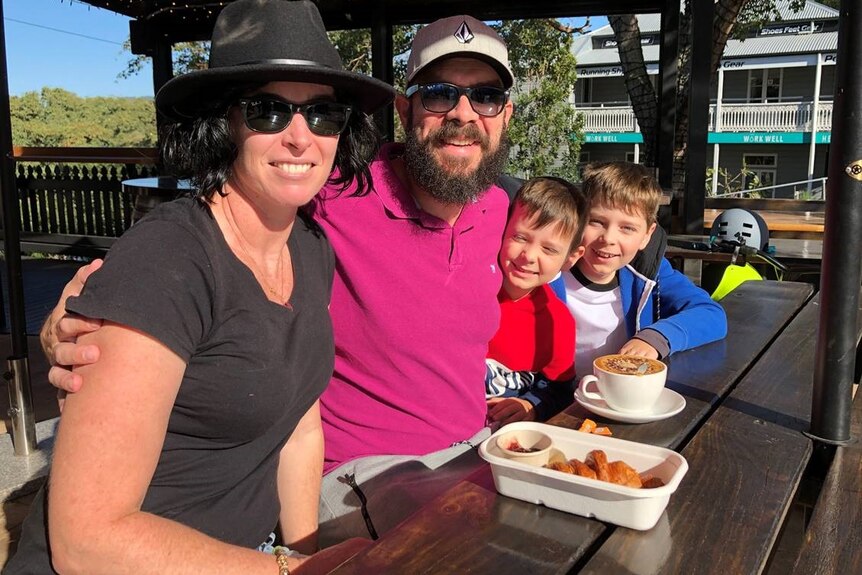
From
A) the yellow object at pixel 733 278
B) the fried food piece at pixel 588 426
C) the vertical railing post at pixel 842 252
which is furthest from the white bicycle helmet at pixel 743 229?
the fried food piece at pixel 588 426

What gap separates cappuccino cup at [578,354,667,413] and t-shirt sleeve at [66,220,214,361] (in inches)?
38.7

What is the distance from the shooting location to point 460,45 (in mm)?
2299

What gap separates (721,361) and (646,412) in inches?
27.5

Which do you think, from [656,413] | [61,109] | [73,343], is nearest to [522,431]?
[656,413]

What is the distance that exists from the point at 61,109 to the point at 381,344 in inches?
854

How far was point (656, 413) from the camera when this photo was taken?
182 cm

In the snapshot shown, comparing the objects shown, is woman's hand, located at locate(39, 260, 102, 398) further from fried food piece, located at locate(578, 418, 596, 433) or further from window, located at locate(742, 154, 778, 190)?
window, located at locate(742, 154, 778, 190)

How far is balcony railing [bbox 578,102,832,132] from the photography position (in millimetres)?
26867

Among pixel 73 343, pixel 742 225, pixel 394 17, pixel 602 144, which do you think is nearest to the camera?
pixel 73 343

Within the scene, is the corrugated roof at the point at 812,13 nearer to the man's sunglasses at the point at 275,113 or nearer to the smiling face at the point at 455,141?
the smiling face at the point at 455,141

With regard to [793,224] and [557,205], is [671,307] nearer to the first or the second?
[557,205]

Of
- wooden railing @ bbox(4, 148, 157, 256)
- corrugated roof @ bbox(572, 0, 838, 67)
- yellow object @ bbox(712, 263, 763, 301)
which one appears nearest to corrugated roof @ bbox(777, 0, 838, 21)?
corrugated roof @ bbox(572, 0, 838, 67)

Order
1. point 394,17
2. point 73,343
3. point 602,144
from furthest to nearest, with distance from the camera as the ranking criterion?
point 602,144 < point 394,17 < point 73,343

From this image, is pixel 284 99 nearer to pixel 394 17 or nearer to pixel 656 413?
pixel 656 413
